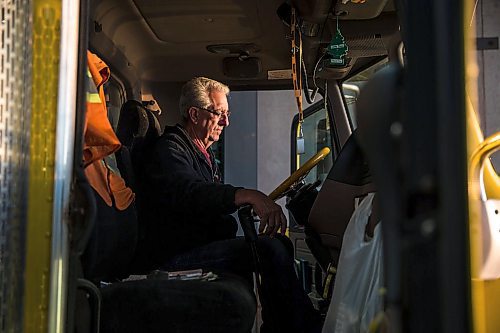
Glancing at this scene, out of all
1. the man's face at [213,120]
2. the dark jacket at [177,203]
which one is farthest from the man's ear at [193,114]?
the dark jacket at [177,203]

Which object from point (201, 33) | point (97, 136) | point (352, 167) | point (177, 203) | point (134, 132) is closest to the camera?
point (97, 136)

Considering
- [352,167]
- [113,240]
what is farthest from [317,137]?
[113,240]

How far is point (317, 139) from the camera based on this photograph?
3191 millimetres

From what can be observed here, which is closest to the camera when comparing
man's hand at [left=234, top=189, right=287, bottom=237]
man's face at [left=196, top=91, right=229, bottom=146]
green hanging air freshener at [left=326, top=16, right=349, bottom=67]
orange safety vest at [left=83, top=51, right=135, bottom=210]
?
orange safety vest at [left=83, top=51, right=135, bottom=210]

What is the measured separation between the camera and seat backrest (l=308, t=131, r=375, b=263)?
189 centimetres

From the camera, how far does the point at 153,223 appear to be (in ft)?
8.05

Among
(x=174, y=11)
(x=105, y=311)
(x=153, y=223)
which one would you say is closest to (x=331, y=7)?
(x=174, y=11)

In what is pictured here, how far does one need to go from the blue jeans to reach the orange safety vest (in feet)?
1.97

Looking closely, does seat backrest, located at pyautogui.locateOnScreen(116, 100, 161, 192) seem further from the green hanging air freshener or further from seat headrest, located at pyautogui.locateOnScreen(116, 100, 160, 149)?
the green hanging air freshener

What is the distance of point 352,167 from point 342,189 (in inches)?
3.4

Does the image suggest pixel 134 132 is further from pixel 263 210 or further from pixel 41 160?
pixel 41 160

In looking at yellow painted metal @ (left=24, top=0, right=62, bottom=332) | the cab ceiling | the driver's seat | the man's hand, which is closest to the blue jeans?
the driver's seat

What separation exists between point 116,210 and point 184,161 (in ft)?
1.70

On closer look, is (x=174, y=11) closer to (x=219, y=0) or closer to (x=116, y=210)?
(x=219, y=0)
